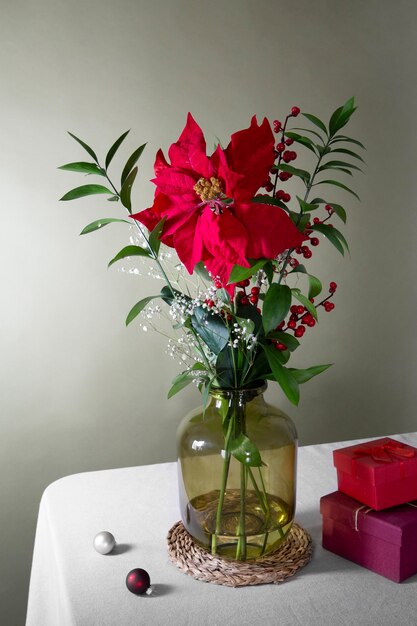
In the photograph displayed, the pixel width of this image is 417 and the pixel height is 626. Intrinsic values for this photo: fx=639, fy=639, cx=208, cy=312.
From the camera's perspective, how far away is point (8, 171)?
5.72ft

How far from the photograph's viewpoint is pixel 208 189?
2.87 feet

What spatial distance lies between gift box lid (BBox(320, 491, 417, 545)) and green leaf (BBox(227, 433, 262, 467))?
216mm

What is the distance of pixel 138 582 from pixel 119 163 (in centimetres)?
121

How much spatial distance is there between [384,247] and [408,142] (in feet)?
1.17

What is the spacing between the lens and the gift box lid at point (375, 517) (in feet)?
3.23

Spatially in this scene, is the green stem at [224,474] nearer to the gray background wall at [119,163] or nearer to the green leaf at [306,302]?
the green leaf at [306,302]

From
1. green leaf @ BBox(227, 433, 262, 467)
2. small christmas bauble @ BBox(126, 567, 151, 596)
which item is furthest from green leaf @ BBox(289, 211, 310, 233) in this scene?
small christmas bauble @ BBox(126, 567, 151, 596)

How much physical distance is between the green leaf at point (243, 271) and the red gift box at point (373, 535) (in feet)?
1.48

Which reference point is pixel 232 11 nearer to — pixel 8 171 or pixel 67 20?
pixel 67 20

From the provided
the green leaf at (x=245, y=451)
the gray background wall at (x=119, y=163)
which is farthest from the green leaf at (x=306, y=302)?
the gray background wall at (x=119, y=163)

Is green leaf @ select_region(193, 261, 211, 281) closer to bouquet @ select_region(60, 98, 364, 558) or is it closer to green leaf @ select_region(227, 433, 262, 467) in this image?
bouquet @ select_region(60, 98, 364, 558)

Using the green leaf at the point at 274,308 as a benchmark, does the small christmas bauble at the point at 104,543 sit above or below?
below

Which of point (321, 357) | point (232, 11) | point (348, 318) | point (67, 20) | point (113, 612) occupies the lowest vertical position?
point (113, 612)

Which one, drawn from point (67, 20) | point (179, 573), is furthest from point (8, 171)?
point (179, 573)
